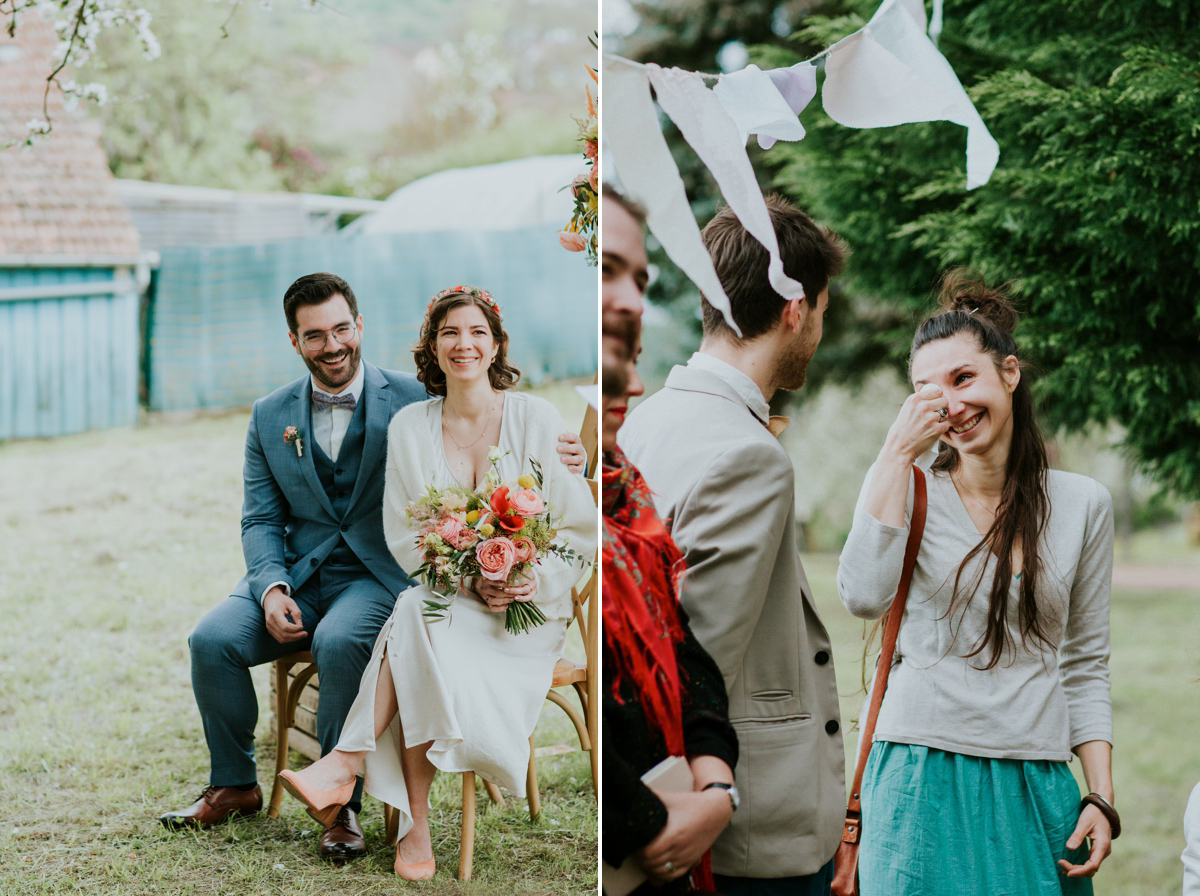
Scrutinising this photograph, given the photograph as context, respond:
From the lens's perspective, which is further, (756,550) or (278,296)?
(278,296)

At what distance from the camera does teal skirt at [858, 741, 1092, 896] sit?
1746 millimetres

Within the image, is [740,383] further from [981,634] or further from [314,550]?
[314,550]

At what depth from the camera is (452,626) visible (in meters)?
2.21

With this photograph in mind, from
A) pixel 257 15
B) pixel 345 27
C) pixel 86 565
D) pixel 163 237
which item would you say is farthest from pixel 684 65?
pixel 86 565

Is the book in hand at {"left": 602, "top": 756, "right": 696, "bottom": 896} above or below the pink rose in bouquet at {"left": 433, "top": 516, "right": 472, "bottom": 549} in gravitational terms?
below

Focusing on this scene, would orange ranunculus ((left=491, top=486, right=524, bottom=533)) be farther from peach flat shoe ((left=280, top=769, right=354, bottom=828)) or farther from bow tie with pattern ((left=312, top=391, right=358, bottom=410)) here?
peach flat shoe ((left=280, top=769, right=354, bottom=828))

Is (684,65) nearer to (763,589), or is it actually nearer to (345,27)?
(345,27)

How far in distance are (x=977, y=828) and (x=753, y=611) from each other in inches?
28.2

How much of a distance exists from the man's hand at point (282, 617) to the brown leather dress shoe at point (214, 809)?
1.50ft

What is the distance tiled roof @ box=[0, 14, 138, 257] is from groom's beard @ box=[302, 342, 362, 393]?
310cm

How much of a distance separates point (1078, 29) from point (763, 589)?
3.47 metres

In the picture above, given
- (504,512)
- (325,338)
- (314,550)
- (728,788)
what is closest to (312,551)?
(314,550)

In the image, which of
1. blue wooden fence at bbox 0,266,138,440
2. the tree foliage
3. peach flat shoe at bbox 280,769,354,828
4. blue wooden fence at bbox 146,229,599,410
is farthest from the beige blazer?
blue wooden fence at bbox 0,266,138,440

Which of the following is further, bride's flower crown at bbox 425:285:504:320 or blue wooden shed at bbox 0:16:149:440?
blue wooden shed at bbox 0:16:149:440
